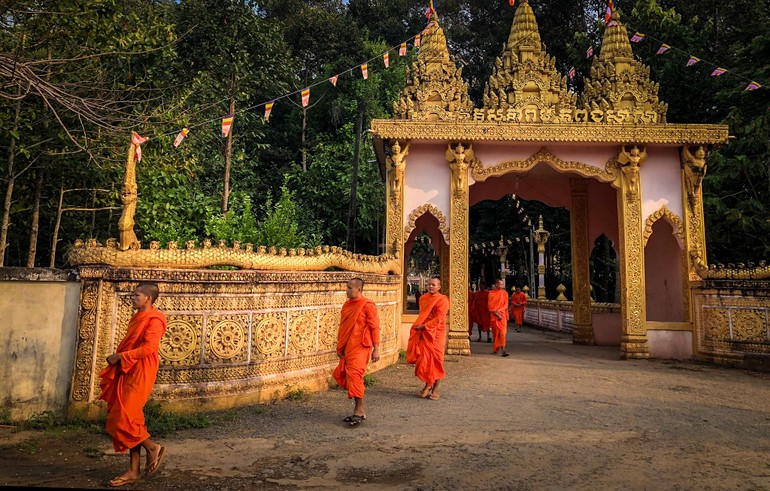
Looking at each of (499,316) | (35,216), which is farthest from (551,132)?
(35,216)

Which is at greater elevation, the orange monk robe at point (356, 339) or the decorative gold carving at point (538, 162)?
the decorative gold carving at point (538, 162)

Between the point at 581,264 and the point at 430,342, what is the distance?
7.86m

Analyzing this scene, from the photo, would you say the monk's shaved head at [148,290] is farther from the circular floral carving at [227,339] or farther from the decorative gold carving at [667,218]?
the decorative gold carving at [667,218]

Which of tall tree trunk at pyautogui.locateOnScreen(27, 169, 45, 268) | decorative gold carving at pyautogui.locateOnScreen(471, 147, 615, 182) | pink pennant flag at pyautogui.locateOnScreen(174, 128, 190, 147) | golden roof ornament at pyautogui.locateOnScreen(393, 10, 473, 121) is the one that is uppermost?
golden roof ornament at pyautogui.locateOnScreen(393, 10, 473, 121)

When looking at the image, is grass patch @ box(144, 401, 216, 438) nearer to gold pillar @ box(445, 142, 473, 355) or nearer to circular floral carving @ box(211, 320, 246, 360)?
circular floral carving @ box(211, 320, 246, 360)

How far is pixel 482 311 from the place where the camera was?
16.8m

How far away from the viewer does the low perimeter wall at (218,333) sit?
18.1ft

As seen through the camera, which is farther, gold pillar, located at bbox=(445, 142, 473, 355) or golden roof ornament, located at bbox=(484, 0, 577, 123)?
golden roof ornament, located at bbox=(484, 0, 577, 123)

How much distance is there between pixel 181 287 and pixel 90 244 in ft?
3.49

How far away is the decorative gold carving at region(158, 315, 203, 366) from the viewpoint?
5.82m

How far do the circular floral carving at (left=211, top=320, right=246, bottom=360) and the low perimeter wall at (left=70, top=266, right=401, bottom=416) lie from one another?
0.01m

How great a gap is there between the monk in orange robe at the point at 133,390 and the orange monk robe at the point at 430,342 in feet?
12.5

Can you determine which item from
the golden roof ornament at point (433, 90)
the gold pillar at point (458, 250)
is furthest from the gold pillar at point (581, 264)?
the golden roof ornament at point (433, 90)

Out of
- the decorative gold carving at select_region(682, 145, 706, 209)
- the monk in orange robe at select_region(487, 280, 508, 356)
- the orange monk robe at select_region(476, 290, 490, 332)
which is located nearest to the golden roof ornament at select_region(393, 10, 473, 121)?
the monk in orange robe at select_region(487, 280, 508, 356)
